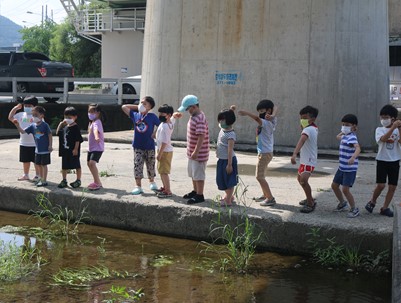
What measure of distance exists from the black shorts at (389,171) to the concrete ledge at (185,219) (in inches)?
31.1

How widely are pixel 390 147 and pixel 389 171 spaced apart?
29 centimetres

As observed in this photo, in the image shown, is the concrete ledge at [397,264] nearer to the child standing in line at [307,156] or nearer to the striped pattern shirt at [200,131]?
the child standing in line at [307,156]

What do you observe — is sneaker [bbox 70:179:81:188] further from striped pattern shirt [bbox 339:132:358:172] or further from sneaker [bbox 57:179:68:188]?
striped pattern shirt [bbox 339:132:358:172]

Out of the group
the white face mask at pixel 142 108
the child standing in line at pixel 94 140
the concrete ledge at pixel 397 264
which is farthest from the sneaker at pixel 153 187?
the concrete ledge at pixel 397 264

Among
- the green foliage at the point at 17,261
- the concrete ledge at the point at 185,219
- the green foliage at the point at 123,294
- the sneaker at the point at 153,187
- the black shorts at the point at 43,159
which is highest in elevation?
the black shorts at the point at 43,159

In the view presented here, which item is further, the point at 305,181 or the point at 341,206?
the point at 341,206

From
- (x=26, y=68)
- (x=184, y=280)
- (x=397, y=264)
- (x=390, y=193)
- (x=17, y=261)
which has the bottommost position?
(x=184, y=280)

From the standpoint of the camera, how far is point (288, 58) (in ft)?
49.3

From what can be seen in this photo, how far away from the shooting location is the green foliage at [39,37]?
3693 inches

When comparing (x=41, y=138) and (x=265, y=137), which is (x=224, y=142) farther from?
(x=41, y=138)

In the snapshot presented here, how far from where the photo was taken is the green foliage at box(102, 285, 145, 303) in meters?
5.79

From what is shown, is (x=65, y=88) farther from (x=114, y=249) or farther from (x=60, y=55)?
(x=60, y=55)

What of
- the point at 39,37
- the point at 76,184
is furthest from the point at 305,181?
the point at 39,37

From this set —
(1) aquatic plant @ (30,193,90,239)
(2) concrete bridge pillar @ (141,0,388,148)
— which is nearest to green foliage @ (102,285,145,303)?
(1) aquatic plant @ (30,193,90,239)
